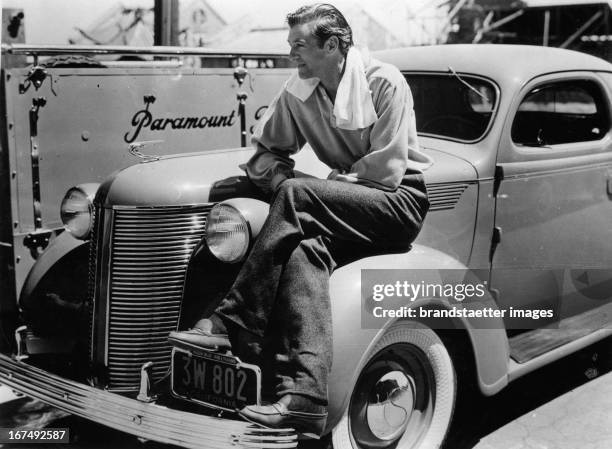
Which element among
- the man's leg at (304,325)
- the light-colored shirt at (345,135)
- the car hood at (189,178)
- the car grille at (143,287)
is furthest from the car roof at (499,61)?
the car grille at (143,287)

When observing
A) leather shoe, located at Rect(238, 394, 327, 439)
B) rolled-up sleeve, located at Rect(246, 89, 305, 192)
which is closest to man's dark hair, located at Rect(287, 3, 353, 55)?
rolled-up sleeve, located at Rect(246, 89, 305, 192)

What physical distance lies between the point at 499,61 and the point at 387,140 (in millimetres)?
1106

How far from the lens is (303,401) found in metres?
2.18

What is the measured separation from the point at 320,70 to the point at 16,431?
1.94 meters

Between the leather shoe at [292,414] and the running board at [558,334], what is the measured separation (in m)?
1.30

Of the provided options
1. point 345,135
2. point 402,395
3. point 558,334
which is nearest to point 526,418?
point 558,334

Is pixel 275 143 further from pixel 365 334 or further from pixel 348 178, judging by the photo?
pixel 365 334

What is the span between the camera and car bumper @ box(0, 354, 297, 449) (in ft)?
6.93

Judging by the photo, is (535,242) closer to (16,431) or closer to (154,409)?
(154,409)

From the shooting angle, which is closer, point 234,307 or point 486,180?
point 234,307

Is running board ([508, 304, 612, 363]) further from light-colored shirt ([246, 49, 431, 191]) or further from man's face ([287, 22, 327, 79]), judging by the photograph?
man's face ([287, 22, 327, 79])

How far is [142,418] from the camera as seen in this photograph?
7.37ft

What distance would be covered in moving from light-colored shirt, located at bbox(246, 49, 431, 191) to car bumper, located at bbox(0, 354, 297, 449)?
103 cm

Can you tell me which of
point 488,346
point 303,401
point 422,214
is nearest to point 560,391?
point 488,346
